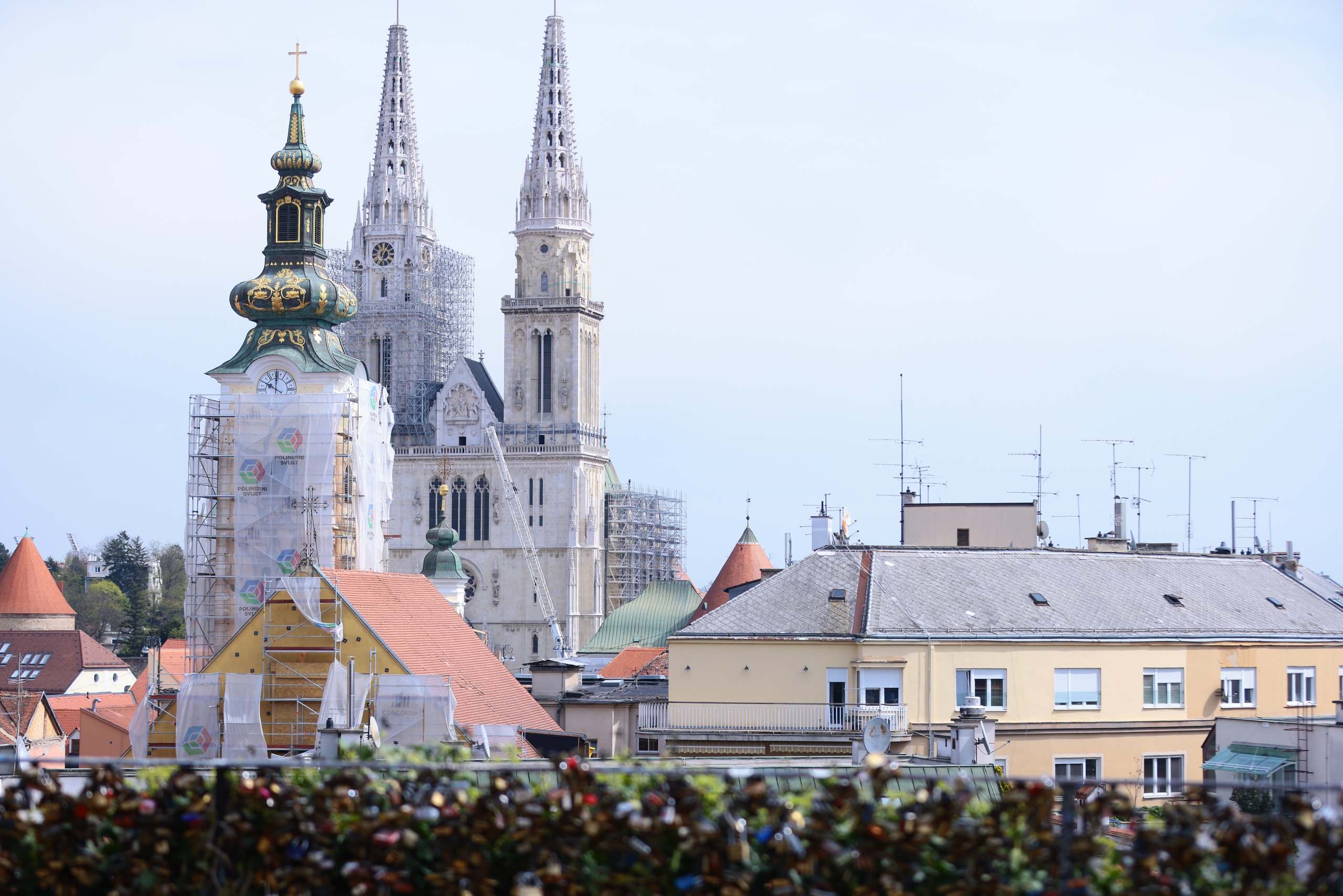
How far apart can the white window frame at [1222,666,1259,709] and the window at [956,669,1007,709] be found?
487 cm

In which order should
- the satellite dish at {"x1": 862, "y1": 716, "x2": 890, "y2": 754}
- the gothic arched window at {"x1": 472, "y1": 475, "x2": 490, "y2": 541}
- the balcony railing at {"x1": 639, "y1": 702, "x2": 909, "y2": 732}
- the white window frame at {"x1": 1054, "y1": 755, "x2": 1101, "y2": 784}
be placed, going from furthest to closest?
the gothic arched window at {"x1": 472, "y1": 475, "x2": 490, "y2": 541} → the white window frame at {"x1": 1054, "y1": 755, "x2": 1101, "y2": 784} → the balcony railing at {"x1": 639, "y1": 702, "x2": 909, "y2": 732} → the satellite dish at {"x1": 862, "y1": 716, "x2": 890, "y2": 754}

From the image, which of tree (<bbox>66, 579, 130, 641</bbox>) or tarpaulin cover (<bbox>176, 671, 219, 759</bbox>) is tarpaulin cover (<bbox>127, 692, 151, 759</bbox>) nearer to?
tarpaulin cover (<bbox>176, 671, 219, 759</bbox>)

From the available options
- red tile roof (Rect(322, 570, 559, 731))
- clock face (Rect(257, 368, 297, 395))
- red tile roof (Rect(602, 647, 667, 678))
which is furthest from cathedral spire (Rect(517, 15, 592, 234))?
red tile roof (Rect(322, 570, 559, 731))

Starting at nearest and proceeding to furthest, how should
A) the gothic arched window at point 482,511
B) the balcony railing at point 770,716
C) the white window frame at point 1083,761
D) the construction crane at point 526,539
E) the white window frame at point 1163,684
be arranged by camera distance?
the balcony railing at point 770,716
the white window frame at point 1083,761
the white window frame at point 1163,684
the construction crane at point 526,539
the gothic arched window at point 482,511

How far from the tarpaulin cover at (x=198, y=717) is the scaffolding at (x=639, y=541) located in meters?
77.1

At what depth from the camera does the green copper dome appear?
2404 inches

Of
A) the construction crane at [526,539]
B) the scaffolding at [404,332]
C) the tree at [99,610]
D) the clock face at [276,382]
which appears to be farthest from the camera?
the tree at [99,610]

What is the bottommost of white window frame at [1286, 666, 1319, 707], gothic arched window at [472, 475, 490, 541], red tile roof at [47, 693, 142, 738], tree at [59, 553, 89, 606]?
red tile roof at [47, 693, 142, 738]

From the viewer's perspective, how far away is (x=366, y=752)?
33.8ft

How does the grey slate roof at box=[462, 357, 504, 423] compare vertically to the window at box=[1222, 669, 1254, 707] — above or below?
above

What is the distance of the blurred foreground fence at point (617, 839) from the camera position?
30.6 feet

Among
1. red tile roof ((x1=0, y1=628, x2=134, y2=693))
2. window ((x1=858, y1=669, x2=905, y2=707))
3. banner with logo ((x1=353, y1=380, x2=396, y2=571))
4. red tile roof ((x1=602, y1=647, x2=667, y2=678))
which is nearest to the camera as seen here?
window ((x1=858, y1=669, x2=905, y2=707))

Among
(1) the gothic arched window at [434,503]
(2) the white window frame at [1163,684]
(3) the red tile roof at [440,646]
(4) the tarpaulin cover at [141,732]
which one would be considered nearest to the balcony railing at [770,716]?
(2) the white window frame at [1163,684]

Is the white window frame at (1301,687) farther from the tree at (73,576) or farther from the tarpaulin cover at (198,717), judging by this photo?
the tree at (73,576)
